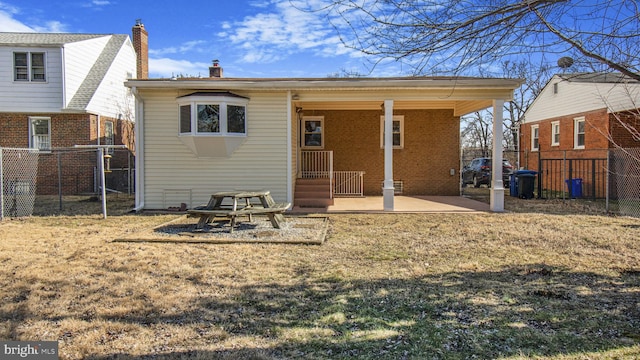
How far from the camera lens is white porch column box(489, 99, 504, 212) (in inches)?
438

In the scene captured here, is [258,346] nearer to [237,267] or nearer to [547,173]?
[237,267]

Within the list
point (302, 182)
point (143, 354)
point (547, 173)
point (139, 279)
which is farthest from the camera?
point (547, 173)

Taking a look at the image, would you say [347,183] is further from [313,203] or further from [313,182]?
[313,203]

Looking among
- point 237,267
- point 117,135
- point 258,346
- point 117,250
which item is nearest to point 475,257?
point 237,267

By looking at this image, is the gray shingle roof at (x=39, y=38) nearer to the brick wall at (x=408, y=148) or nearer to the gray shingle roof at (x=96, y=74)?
the gray shingle roof at (x=96, y=74)

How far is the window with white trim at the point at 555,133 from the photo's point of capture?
19.1m

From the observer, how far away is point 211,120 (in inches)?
431

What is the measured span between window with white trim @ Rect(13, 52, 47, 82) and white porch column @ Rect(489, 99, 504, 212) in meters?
16.0

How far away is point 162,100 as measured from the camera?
11383mm

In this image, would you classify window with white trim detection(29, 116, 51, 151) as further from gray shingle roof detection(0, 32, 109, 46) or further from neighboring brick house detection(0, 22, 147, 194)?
gray shingle roof detection(0, 32, 109, 46)

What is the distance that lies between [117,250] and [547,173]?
17.3 metres

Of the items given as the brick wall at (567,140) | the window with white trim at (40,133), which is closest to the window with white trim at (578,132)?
the brick wall at (567,140)

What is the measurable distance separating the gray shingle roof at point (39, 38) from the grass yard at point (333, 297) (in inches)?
439

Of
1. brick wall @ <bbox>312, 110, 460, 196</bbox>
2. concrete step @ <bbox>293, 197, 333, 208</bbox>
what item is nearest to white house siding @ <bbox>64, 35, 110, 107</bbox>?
brick wall @ <bbox>312, 110, 460, 196</bbox>
